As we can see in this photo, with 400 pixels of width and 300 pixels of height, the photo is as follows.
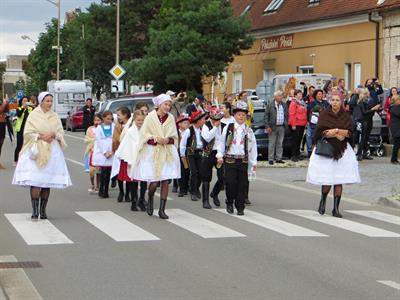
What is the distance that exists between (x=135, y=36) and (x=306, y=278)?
5196 cm

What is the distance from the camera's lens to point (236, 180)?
45.1 feet

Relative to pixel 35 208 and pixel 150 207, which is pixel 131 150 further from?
pixel 35 208

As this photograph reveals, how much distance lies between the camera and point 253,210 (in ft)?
47.5

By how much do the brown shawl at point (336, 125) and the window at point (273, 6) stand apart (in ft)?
113

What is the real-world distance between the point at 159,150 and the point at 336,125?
262cm

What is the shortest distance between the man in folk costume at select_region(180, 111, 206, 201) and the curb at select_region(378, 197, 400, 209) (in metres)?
3.13

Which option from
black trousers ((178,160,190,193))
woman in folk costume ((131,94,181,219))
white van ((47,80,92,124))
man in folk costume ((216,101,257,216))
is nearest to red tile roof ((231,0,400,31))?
white van ((47,80,92,124))

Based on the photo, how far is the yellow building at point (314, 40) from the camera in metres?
37.6

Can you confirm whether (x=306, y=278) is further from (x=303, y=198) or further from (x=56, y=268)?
(x=303, y=198)

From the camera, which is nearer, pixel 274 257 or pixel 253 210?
pixel 274 257

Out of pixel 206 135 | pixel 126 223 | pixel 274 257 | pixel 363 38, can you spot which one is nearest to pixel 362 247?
pixel 274 257

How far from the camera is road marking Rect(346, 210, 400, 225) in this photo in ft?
44.7

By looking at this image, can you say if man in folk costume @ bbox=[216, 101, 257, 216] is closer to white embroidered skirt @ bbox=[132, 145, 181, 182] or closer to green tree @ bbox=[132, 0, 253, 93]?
white embroidered skirt @ bbox=[132, 145, 181, 182]

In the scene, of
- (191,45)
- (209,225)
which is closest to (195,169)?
(209,225)
